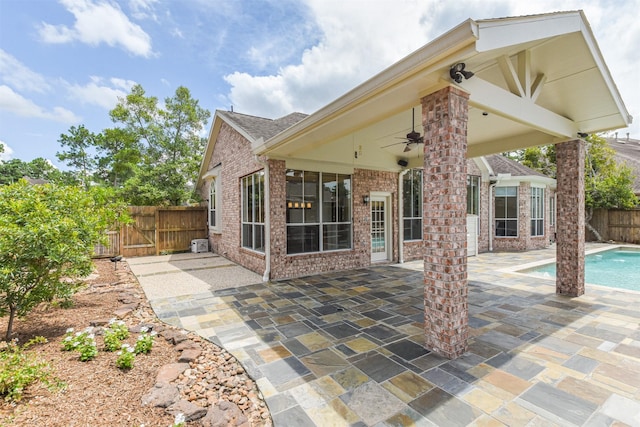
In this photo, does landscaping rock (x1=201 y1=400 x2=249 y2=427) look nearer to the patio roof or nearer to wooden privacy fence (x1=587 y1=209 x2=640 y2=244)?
the patio roof

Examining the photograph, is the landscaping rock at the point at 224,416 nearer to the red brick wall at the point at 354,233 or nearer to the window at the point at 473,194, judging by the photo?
the red brick wall at the point at 354,233

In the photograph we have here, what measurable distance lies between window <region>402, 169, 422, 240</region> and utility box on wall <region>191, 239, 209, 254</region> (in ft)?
28.6

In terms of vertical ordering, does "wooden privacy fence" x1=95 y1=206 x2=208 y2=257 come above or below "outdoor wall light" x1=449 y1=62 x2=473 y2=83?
below

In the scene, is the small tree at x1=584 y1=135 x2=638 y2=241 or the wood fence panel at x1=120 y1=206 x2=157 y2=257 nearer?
the wood fence panel at x1=120 y1=206 x2=157 y2=257

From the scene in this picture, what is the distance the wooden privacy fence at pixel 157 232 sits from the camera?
10.8 metres

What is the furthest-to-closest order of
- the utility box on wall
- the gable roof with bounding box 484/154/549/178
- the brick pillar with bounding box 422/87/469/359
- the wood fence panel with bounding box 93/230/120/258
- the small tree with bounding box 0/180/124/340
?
the gable roof with bounding box 484/154/549/178 < the utility box on wall < the wood fence panel with bounding box 93/230/120/258 < the small tree with bounding box 0/180/124/340 < the brick pillar with bounding box 422/87/469/359

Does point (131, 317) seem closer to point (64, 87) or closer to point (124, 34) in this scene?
point (124, 34)

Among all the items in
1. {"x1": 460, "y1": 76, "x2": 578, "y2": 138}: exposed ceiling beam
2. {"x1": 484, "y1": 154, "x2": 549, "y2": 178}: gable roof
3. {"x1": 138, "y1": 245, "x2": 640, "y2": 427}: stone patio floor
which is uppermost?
{"x1": 484, "y1": 154, "x2": 549, "y2": 178}: gable roof

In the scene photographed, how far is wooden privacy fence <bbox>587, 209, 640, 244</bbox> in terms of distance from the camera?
1414 cm

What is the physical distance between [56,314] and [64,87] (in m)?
15.7

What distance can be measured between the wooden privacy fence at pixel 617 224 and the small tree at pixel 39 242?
862 inches

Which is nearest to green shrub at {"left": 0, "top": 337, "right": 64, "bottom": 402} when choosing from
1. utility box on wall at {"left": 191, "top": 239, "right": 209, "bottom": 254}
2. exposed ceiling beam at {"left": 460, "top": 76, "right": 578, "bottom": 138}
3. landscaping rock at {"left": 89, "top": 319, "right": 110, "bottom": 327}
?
landscaping rock at {"left": 89, "top": 319, "right": 110, "bottom": 327}

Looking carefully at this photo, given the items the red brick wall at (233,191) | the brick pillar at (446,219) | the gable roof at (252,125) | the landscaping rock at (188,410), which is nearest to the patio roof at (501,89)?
the brick pillar at (446,219)

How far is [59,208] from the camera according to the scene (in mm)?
3891
